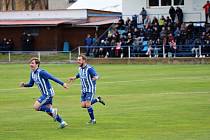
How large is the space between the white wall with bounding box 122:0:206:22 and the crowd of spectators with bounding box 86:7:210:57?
4.23 feet

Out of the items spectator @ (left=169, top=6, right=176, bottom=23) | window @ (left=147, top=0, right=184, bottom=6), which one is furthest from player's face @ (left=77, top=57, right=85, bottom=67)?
window @ (left=147, top=0, right=184, bottom=6)

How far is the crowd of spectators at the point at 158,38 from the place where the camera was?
4856cm

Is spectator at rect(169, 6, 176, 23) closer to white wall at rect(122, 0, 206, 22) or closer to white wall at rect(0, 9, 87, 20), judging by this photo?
white wall at rect(122, 0, 206, 22)

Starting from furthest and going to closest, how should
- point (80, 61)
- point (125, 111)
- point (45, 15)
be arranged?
point (45, 15) → point (125, 111) → point (80, 61)

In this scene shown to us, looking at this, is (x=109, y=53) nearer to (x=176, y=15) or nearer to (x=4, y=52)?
(x=176, y=15)

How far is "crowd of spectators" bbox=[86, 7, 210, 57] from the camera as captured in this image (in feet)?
159

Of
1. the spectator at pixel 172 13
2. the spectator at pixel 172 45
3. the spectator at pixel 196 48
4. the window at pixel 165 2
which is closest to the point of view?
the spectator at pixel 196 48

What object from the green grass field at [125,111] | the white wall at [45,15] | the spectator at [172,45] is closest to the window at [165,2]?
the spectator at [172,45]

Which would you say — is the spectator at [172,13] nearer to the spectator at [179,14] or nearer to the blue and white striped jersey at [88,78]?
the spectator at [179,14]

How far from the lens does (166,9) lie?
56.1m

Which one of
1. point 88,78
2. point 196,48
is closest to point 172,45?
point 196,48

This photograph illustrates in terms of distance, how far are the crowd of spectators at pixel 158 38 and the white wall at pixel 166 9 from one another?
129 cm

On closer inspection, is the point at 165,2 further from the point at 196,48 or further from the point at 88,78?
the point at 88,78

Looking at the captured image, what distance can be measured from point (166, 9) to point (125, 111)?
3631 cm
